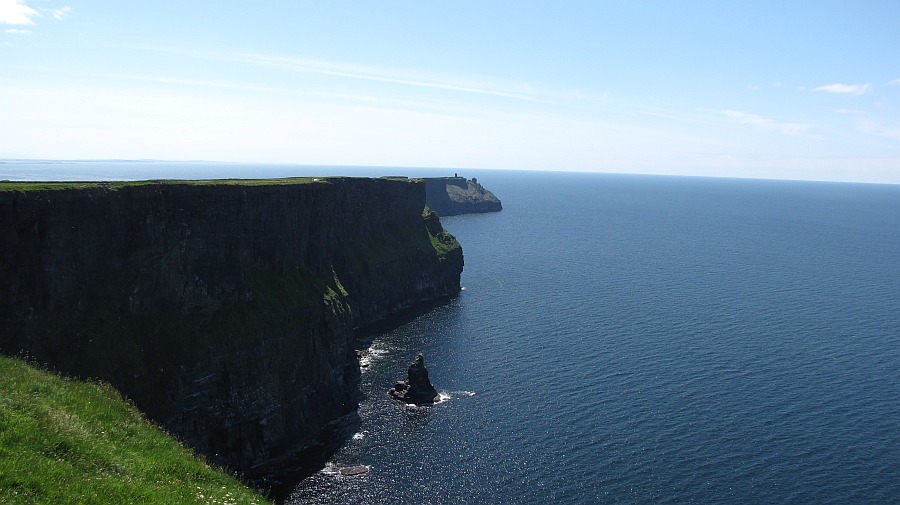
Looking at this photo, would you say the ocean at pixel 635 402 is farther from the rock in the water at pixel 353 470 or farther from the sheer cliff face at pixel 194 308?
the sheer cliff face at pixel 194 308

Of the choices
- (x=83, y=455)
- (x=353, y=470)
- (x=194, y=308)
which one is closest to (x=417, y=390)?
(x=353, y=470)

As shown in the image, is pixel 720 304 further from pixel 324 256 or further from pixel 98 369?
pixel 98 369

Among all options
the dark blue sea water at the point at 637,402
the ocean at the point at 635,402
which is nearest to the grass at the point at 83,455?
the ocean at the point at 635,402

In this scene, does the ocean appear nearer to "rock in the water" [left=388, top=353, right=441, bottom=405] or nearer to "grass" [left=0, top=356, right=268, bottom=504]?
"rock in the water" [left=388, top=353, right=441, bottom=405]

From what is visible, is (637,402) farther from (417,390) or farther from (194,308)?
(194,308)

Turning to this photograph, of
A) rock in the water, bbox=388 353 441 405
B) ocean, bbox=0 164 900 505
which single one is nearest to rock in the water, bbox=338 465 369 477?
ocean, bbox=0 164 900 505

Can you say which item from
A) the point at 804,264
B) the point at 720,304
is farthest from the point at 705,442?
the point at 804,264
